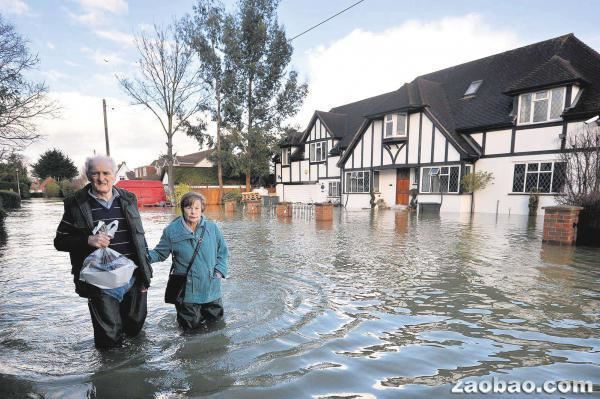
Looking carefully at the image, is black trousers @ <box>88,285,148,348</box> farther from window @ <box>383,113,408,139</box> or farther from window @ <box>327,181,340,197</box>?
window @ <box>327,181,340,197</box>

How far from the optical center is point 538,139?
15.3m

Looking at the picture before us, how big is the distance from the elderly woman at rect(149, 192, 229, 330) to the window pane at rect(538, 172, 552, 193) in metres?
17.1

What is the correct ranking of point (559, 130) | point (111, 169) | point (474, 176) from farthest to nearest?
point (474, 176) < point (559, 130) < point (111, 169)

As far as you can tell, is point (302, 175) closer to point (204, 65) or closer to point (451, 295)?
point (204, 65)

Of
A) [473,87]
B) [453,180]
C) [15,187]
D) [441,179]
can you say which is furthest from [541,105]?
[15,187]

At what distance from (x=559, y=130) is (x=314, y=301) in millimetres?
16153

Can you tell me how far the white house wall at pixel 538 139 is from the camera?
14805 mm

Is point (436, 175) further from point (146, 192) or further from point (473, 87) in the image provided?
point (146, 192)

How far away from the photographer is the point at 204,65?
28797 millimetres

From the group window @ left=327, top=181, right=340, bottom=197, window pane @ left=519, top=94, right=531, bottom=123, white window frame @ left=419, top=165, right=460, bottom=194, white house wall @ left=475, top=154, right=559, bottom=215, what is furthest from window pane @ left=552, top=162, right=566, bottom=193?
window @ left=327, top=181, right=340, bottom=197

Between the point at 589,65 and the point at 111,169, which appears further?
the point at 589,65

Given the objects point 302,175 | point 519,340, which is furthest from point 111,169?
point 302,175

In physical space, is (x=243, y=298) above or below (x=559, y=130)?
below

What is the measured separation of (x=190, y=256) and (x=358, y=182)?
68.5 ft
